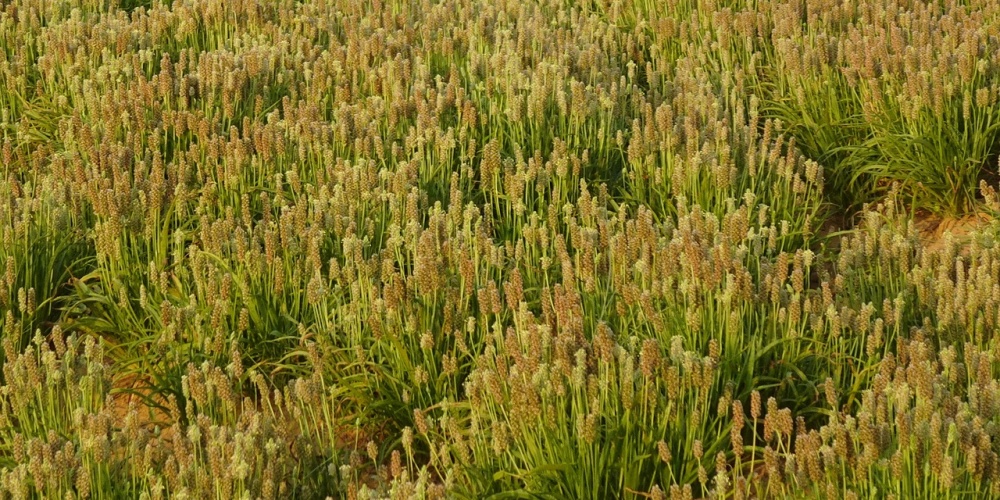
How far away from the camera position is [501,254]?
4543mm

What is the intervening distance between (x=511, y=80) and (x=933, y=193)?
192 cm

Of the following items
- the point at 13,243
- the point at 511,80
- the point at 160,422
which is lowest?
the point at 160,422

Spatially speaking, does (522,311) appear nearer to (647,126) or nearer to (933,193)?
(647,126)

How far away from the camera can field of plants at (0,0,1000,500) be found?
147 inches

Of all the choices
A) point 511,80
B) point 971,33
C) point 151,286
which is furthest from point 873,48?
point 151,286

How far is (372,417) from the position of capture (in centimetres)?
444

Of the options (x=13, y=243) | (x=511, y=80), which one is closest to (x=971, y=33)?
(x=511, y=80)

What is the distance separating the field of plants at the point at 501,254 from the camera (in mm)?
3732

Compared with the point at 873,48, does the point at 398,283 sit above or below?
below

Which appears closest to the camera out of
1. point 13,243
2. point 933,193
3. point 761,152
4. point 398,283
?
point 398,283

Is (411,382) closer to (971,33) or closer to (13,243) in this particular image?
(13,243)

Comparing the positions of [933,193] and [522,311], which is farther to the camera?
[933,193]

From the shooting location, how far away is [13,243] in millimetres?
4883

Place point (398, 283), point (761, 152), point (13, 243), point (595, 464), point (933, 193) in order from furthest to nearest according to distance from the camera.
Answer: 1. point (933, 193)
2. point (761, 152)
3. point (13, 243)
4. point (398, 283)
5. point (595, 464)
